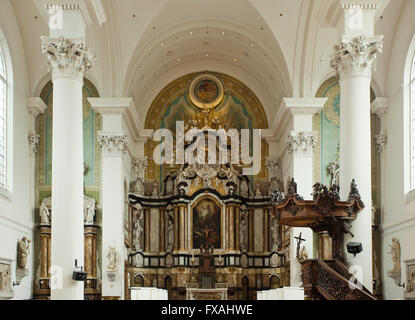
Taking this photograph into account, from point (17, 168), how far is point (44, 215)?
6.87 ft

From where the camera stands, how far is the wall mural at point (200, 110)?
28.8 m

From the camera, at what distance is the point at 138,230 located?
27125 millimetres

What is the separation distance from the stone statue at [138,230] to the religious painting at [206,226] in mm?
2287

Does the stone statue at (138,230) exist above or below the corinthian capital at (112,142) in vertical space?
below

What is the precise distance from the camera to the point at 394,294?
2111cm

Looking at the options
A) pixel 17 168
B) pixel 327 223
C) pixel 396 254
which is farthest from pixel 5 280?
pixel 396 254

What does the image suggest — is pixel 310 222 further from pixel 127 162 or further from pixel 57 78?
pixel 127 162

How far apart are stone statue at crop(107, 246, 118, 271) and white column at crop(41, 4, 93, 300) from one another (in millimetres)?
9140

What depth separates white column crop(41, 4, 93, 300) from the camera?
1285 centimetres

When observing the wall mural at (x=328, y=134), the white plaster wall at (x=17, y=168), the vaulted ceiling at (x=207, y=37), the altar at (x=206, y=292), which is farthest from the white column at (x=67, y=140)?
the altar at (x=206, y=292)

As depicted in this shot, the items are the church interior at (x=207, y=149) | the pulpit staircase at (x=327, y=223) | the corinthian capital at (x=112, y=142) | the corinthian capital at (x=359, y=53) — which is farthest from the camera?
the corinthian capital at (x=112, y=142)

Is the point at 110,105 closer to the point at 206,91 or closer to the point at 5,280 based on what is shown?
the point at 5,280

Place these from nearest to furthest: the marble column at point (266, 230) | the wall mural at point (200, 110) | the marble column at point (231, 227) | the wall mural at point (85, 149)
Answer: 1. the wall mural at point (85, 149)
2. the marble column at point (231, 227)
3. the marble column at point (266, 230)
4. the wall mural at point (200, 110)

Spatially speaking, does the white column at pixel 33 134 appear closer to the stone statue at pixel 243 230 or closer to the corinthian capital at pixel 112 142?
the corinthian capital at pixel 112 142
